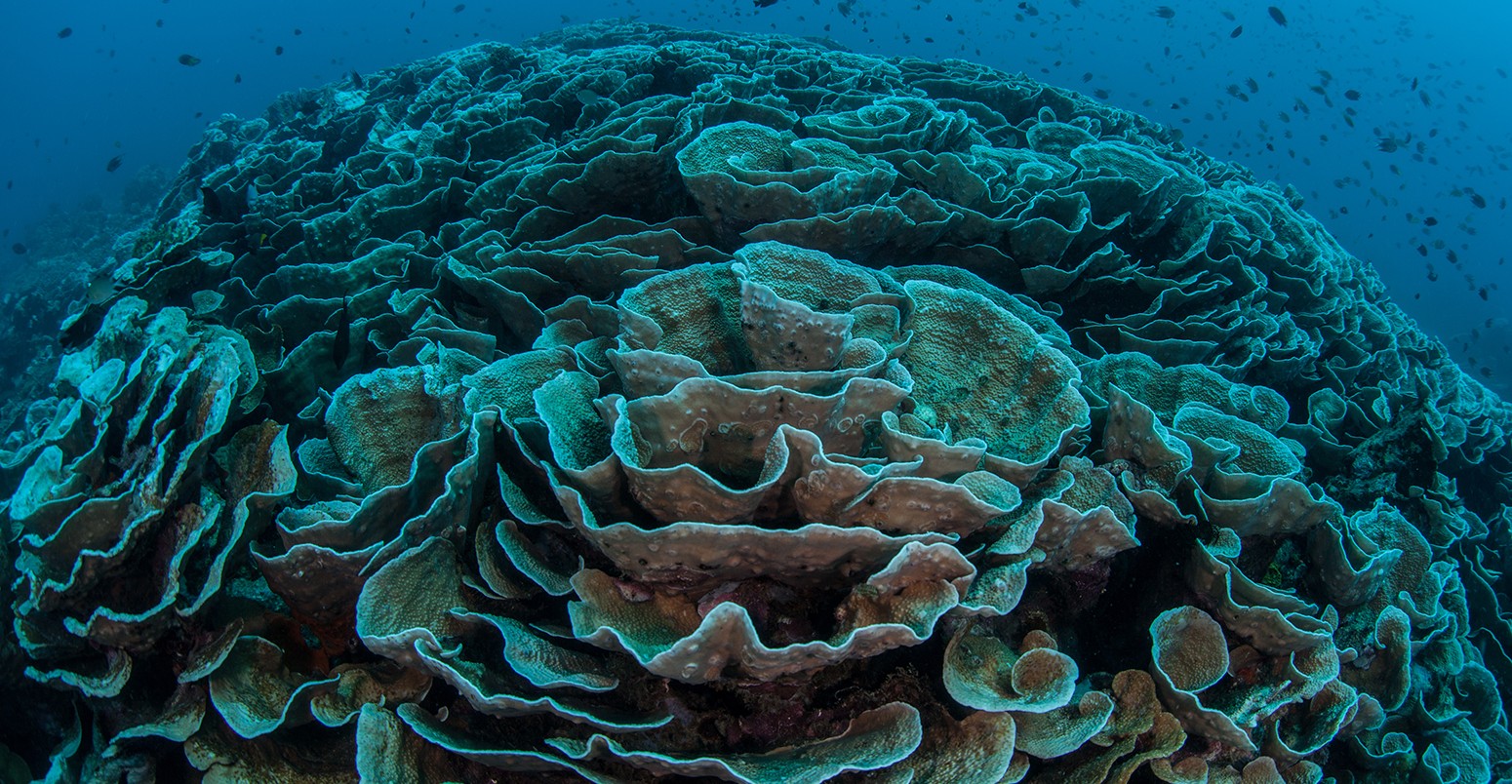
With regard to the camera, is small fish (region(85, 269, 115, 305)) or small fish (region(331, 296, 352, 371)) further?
small fish (region(85, 269, 115, 305))

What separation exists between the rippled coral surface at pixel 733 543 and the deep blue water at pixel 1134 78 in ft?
121

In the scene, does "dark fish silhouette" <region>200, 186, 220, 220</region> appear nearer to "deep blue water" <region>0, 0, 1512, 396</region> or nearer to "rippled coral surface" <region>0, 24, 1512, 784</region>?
"rippled coral surface" <region>0, 24, 1512, 784</region>

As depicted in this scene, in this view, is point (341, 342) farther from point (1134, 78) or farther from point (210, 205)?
point (1134, 78)

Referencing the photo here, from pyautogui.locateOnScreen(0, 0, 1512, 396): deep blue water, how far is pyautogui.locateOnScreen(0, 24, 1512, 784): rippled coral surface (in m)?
36.7

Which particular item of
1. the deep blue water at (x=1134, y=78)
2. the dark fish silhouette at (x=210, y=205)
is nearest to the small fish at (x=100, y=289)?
the dark fish silhouette at (x=210, y=205)

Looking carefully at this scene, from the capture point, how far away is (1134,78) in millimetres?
79062

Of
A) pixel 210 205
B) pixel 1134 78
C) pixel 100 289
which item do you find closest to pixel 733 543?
pixel 100 289

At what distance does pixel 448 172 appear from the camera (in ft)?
17.1

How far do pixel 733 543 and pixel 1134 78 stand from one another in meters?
96.2

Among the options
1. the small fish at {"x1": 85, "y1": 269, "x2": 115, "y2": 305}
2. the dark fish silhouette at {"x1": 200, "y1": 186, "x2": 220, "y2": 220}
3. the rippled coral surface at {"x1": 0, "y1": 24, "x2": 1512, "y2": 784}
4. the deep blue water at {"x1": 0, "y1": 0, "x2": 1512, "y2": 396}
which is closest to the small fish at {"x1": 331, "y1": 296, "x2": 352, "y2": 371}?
the rippled coral surface at {"x1": 0, "y1": 24, "x2": 1512, "y2": 784}

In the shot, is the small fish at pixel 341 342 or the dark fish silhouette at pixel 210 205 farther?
the dark fish silhouette at pixel 210 205

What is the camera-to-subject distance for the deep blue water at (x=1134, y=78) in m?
50.9

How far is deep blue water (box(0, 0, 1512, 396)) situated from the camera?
5091 cm

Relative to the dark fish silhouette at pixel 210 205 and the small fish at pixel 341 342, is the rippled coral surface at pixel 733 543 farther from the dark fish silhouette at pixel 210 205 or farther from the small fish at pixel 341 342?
the dark fish silhouette at pixel 210 205
